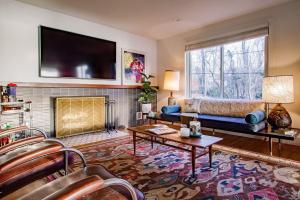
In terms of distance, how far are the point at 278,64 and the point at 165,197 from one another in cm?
295

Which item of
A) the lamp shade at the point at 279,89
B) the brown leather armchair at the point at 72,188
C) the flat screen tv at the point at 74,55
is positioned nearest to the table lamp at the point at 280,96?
the lamp shade at the point at 279,89

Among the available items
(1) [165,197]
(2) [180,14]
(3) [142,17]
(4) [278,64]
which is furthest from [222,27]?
(1) [165,197]

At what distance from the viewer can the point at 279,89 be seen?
2725 millimetres

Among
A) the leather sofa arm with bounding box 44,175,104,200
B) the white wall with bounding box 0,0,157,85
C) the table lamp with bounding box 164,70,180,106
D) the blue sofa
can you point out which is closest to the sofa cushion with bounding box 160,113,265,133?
the blue sofa

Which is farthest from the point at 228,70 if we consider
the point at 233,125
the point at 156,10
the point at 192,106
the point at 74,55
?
the point at 74,55

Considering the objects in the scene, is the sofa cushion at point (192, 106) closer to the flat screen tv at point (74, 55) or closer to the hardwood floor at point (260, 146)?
the hardwood floor at point (260, 146)

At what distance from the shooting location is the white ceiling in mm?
3076

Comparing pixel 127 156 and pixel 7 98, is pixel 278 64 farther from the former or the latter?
pixel 7 98

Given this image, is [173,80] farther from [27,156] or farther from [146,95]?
[27,156]

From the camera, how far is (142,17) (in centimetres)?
368

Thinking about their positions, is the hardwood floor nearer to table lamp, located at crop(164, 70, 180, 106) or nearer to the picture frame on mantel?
table lamp, located at crop(164, 70, 180, 106)

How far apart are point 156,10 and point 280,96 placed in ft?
7.87

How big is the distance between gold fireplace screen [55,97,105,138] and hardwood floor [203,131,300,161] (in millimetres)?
2482

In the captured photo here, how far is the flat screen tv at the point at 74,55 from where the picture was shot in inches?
131
